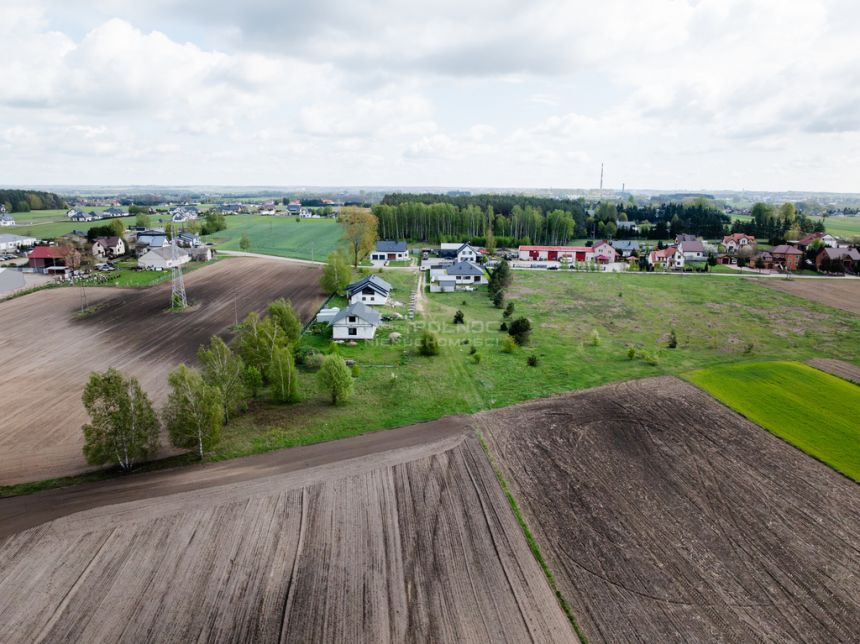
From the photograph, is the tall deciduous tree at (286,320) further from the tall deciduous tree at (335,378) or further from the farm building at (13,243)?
the farm building at (13,243)

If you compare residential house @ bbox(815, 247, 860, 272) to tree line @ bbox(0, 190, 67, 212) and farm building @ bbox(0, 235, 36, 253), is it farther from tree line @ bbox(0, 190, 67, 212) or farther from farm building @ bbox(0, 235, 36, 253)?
tree line @ bbox(0, 190, 67, 212)

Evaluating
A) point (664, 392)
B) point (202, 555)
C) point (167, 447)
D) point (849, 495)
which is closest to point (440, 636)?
point (202, 555)

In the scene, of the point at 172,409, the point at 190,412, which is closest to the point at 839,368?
the point at 190,412

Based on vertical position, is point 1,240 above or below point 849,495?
above

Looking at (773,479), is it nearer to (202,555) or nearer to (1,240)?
(202,555)

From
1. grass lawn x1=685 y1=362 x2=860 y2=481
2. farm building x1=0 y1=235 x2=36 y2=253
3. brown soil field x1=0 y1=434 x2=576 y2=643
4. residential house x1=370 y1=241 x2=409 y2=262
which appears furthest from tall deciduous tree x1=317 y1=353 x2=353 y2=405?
farm building x1=0 y1=235 x2=36 y2=253

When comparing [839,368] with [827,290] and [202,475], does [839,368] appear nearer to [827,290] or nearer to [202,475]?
[827,290]
